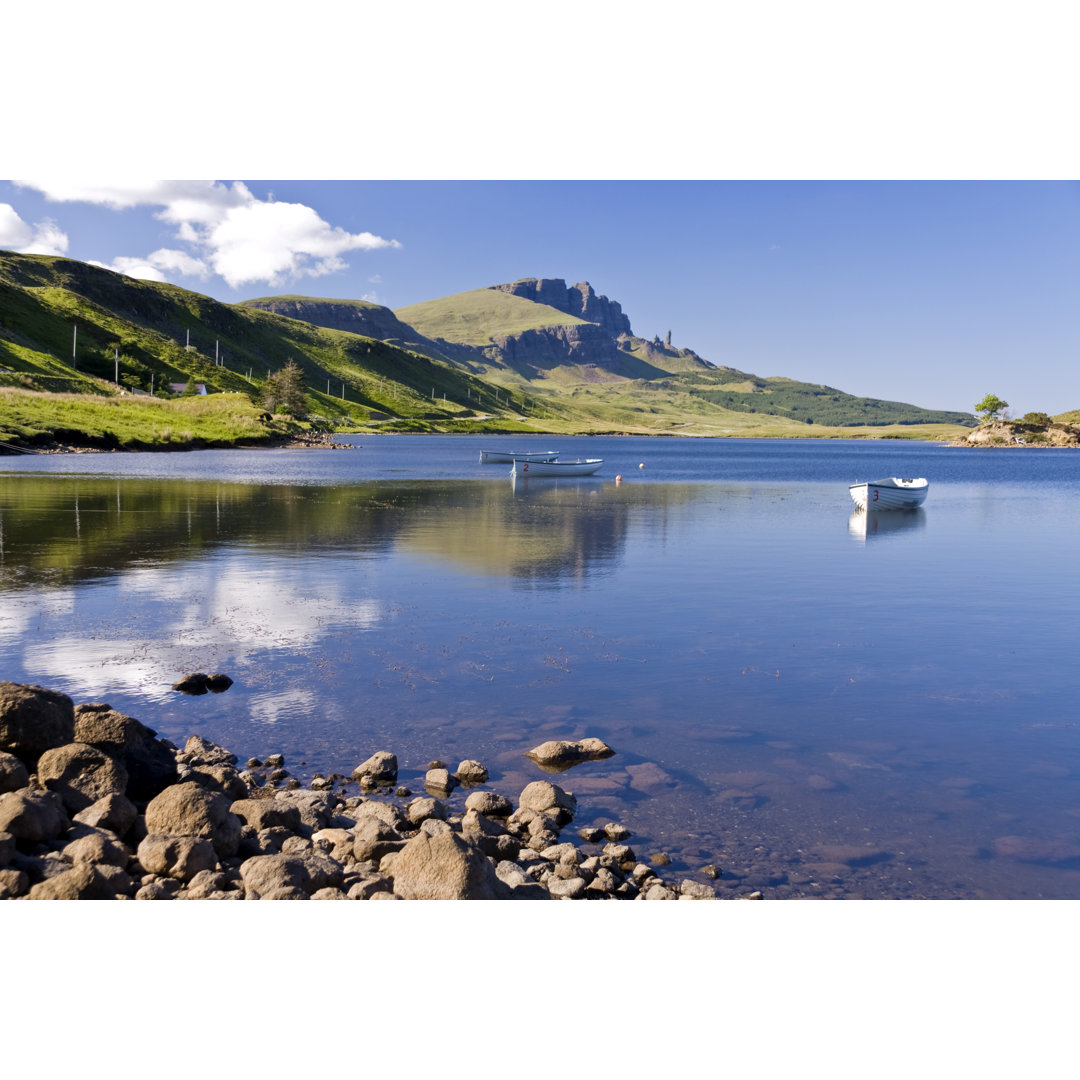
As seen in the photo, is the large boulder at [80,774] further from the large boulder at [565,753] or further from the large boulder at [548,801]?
the large boulder at [565,753]

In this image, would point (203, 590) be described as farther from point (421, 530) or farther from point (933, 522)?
point (933, 522)

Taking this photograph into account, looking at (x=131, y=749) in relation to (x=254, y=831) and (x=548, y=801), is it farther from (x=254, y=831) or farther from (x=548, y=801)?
(x=548, y=801)

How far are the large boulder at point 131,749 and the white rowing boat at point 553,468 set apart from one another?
Answer: 7750 cm

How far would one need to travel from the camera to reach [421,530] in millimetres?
41438

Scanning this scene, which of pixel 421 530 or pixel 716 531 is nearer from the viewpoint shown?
pixel 421 530

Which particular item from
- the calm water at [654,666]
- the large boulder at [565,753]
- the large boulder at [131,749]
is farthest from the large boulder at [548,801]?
the large boulder at [131,749]

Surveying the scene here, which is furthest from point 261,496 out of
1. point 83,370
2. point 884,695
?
point 83,370

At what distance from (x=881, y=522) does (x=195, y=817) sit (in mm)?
50063

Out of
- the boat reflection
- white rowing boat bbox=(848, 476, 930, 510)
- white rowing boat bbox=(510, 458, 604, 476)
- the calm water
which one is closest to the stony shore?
the calm water

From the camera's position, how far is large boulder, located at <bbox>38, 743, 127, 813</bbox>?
34.4 feet

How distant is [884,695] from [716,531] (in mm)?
28359

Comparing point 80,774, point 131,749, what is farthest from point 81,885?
point 131,749

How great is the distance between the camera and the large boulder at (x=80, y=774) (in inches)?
412

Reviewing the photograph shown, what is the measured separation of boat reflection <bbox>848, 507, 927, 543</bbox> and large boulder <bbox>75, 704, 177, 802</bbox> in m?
37.8
